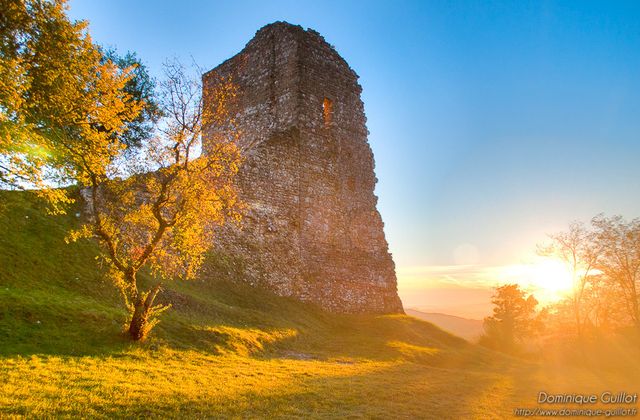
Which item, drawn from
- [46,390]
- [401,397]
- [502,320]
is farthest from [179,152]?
[502,320]

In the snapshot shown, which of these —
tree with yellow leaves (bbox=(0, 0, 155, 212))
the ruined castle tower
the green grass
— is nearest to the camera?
the green grass

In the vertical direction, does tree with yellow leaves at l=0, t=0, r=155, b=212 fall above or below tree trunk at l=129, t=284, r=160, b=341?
above

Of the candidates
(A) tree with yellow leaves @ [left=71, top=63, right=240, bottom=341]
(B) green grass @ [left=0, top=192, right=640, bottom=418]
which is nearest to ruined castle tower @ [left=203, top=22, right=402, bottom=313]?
(B) green grass @ [left=0, top=192, right=640, bottom=418]

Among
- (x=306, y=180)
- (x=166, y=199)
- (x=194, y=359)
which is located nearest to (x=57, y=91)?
(x=166, y=199)

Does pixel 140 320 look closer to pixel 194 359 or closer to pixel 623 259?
pixel 194 359

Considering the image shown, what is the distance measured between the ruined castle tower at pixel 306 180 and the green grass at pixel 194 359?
3902 millimetres

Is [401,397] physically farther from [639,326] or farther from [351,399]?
[639,326]

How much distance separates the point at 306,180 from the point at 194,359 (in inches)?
706

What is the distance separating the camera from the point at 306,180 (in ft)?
97.1

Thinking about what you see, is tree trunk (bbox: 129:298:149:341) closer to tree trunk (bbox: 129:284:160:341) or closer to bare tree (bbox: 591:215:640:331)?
tree trunk (bbox: 129:284:160:341)

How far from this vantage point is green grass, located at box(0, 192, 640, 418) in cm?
907

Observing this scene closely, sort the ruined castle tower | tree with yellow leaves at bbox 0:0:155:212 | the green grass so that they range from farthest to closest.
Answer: the ruined castle tower < tree with yellow leaves at bbox 0:0:155:212 < the green grass

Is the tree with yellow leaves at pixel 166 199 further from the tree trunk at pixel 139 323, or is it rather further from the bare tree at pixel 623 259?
the bare tree at pixel 623 259

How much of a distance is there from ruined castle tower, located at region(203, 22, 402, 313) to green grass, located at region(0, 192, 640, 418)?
12.8 ft
